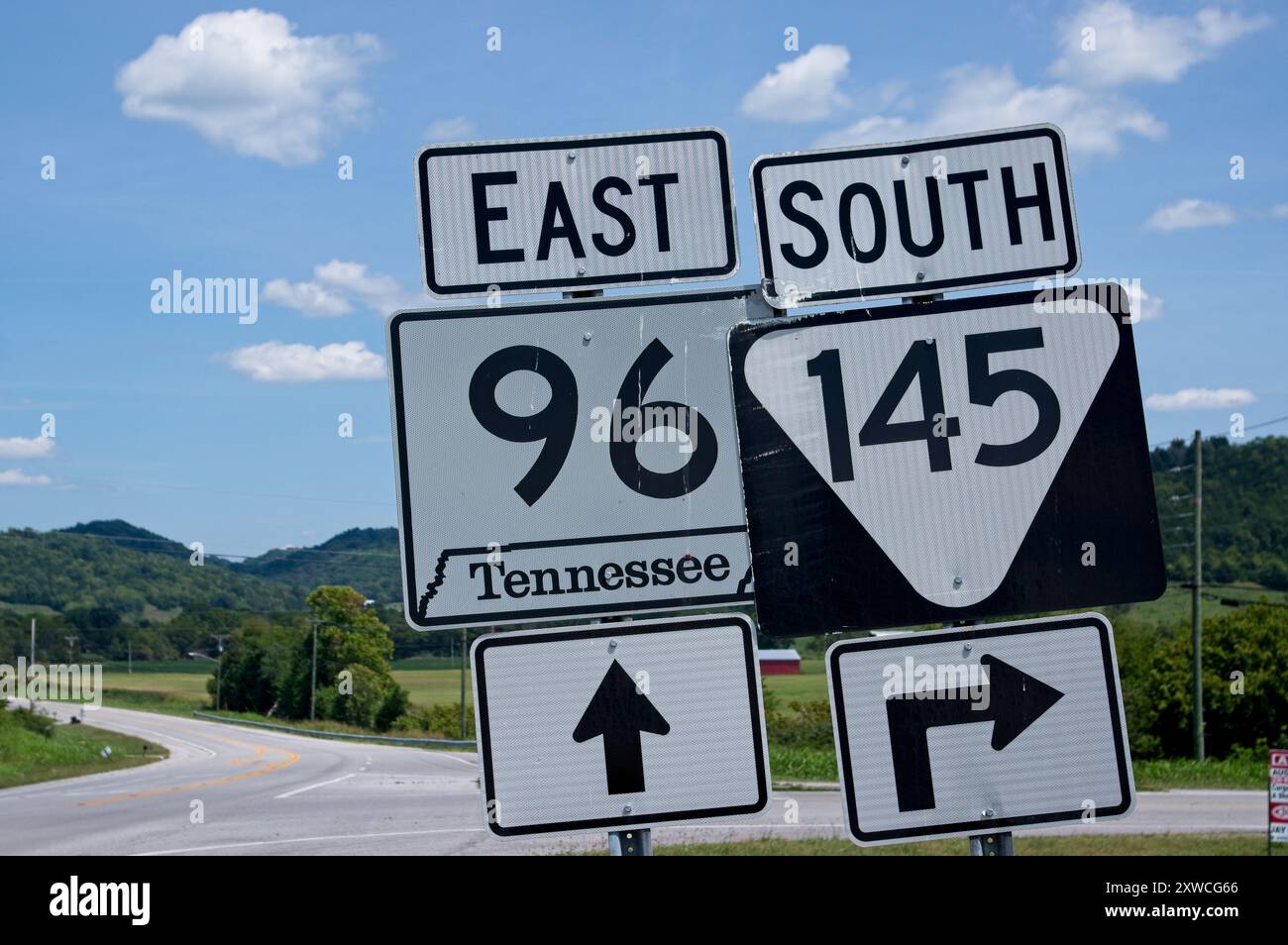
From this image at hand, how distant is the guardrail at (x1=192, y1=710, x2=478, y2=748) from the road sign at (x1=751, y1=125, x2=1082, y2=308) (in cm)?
4688

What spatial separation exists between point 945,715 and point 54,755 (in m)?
45.8

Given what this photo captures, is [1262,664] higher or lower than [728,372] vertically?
lower

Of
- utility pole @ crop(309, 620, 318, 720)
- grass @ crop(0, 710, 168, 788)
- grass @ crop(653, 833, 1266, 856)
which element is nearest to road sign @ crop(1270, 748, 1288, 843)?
grass @ crop(653, 833, 1266, 856)

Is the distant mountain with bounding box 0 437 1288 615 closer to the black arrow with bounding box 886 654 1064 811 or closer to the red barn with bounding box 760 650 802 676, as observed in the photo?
the red barn with bounding box 760 650 802 676

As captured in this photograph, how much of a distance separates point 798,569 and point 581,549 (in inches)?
16.0

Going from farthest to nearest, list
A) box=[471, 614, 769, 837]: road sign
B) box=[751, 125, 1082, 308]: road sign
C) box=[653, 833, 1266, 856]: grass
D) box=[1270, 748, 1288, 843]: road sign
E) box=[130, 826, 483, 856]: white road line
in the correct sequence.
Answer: box=[130, 826, 483, 856]: white road line
box=[653, 833, 1266, 856]: grass
box=[1270, 748, 1288, 843]: road sign
box=[751, 125, 1082, 308]: road sign
box=[471, 614, 769, 837]: road sign

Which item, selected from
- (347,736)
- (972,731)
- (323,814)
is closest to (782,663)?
(347,736)

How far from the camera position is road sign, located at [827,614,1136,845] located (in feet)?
7.19

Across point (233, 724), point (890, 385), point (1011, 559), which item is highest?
point (890, 385)

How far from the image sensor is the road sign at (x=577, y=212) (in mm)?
2340

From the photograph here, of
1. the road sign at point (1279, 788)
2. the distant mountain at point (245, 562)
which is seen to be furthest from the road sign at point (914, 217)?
the distant mountain at point (245, 562)
